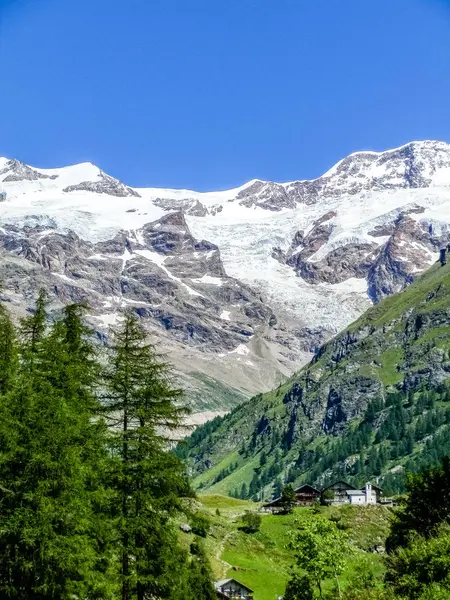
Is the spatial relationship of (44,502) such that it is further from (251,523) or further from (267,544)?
(251,523)

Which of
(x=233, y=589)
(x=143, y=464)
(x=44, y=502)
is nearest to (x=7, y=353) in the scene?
(x=143, y=464)

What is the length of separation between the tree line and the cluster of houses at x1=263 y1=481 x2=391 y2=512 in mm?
125248

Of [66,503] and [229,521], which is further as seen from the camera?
[229,521]

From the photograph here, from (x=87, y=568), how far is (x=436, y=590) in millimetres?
17668

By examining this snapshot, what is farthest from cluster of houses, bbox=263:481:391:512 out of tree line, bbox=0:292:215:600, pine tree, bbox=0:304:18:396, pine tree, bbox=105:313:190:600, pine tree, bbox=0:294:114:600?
pine tree, bbox=0:294:114:600

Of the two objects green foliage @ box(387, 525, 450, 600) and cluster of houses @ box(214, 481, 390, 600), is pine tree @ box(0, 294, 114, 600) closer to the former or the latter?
green foliage @ box(387, 525, 450, 600)

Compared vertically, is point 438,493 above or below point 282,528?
above

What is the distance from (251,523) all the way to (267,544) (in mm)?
5495

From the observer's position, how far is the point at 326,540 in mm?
46281

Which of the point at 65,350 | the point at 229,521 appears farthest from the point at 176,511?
the point at 229,521

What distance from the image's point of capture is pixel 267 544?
121062 millimetres

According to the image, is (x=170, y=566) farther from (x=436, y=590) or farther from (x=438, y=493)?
(x=438, y=493)

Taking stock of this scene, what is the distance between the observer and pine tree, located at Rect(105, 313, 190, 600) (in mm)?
34781

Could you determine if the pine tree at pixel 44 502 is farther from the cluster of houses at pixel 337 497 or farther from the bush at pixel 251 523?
the cluster of houses at pixel 337 497
